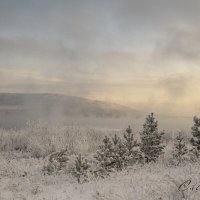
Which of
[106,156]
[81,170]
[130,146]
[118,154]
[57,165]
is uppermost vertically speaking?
[130,146]

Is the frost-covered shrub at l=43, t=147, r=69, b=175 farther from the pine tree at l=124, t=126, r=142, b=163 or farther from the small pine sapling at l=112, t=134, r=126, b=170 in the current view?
the small pine sapling at l=112, t=134, r=126, b=170

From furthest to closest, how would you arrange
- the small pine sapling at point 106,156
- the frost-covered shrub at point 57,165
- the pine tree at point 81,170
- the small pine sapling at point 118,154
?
the frost-covered shrub at point 57,165
the small pine sapling at point 118,154
the small pine sapling at point 106,156
the pine tree at point 81,170

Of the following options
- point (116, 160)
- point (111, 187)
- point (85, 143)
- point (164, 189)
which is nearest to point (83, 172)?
point (116, 160)

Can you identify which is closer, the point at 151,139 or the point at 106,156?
the point at 106,156

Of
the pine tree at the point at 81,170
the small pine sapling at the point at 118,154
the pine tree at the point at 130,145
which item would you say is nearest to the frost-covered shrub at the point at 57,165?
the pine tree at the point at 130,145

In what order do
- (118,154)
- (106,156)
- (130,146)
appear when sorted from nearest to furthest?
(106,156) → (118,154) → (130,146)

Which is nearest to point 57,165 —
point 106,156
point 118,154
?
point 118,154

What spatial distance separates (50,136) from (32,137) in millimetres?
4355

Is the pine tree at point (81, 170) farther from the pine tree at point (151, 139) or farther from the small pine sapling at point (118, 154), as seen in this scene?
the pine tree at point (151, 139)

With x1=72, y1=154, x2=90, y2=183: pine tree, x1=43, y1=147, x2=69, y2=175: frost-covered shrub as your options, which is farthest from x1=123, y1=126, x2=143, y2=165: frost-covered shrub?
x1=72, y1=154, x2=90, y2=183: pine tree

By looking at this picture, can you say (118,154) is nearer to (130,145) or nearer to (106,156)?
(106,156)

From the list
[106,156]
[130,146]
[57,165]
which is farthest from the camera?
[57,165]

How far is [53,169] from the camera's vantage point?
37.9 m

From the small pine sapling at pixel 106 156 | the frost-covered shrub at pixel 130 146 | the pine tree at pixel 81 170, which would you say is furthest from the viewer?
the frost-covered shrub at pixel 130 146
